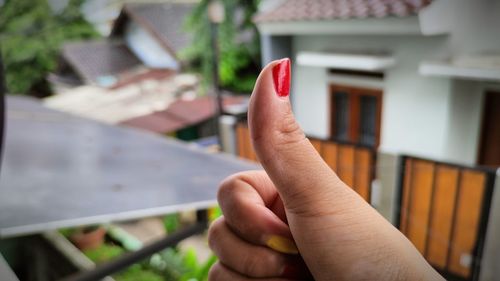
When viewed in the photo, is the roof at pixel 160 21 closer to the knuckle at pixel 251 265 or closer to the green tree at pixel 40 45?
the green tree at pixel 40 45

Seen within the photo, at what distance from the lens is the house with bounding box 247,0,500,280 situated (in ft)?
2.03

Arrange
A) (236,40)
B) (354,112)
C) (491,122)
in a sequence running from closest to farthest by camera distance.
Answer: (491,122) < (354,112) < (236,40)

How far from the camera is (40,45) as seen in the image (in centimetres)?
823

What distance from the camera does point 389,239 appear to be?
0.33 m

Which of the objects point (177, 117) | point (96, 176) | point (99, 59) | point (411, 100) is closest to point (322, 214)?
point (411, 100)

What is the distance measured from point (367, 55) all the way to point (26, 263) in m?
2.39

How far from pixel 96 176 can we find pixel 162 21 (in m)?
5.48

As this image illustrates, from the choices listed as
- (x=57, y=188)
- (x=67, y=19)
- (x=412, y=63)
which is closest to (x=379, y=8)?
(x=412, y=63)

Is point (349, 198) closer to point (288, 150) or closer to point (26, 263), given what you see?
point (288, 150)

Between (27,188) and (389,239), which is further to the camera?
(27,188)

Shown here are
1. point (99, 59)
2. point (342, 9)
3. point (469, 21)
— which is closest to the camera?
point (469, 21)

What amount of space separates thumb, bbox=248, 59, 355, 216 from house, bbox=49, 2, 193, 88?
579cm

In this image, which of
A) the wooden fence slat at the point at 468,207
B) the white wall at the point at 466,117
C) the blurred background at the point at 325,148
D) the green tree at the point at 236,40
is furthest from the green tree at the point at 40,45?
the white wall at the point at 466,117

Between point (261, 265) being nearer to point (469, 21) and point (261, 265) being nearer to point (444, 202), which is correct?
point (469, 21)
